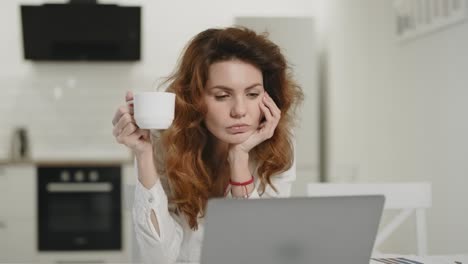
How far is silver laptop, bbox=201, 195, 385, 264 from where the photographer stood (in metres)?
0.74

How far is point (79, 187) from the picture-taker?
13.1 feet

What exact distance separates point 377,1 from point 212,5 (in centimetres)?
168

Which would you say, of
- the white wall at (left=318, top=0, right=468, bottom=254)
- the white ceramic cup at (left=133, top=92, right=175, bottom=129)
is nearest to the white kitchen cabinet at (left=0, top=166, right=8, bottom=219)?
the white wall at (left=318, top=0, right=468, bottom=254)

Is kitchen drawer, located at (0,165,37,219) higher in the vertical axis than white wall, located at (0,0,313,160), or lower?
lower

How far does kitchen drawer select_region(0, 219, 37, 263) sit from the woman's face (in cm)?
297

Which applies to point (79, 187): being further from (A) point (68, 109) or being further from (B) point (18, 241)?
(A) point (68, 109)

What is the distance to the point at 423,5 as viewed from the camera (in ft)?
8.45

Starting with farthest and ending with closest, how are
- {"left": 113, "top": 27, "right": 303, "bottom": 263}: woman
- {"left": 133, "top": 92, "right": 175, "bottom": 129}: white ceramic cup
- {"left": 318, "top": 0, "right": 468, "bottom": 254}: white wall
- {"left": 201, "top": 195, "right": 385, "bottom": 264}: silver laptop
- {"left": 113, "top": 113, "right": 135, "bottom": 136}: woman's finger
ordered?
{"left": 318, "top": 0, "right": 468, "bottom": 254}: white wall → {"left": 113, "top": 27, "right": 303, "bottom": 263}: woman → {"left": 113, "top": 113, "right": 135, "bottom": 136}: woman's finger → {"left": 133, "top": 92, "right": 175, "bottom": 129}: white ceramic cup → {"left": 201, "top": 195, "right": 385, "bottom": 264}: silver laptop

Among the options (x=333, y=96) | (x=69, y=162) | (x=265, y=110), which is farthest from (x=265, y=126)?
(x=333, y=96)

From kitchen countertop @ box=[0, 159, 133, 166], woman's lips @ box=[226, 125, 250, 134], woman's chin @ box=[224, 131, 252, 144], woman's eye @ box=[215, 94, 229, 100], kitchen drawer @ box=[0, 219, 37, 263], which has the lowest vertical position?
kitchen drawer @ box=[0, 219, 37, 263]

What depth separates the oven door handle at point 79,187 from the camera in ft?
13.0

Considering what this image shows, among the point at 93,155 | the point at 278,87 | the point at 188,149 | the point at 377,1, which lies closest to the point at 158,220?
the point at 188,149

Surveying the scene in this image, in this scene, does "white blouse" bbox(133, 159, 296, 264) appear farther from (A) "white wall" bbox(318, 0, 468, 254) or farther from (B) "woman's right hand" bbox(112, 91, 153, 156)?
(A) "white wall" bbox(318, 0, 468, 254)

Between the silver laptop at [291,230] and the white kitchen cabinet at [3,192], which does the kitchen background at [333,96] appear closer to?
the white kitchen cabinet at [3,192]
